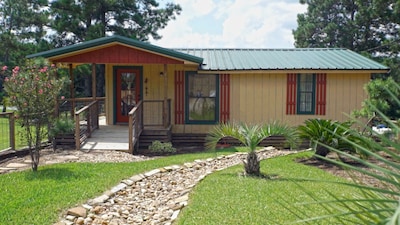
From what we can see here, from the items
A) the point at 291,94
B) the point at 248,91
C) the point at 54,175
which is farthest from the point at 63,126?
the point at 291,94

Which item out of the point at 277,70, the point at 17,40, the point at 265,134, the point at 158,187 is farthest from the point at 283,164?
the point at 17,40

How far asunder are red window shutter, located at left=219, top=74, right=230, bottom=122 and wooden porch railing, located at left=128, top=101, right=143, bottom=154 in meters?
2.74

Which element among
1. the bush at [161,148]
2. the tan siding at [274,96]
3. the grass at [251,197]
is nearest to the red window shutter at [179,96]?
the tan siding at [274,96]

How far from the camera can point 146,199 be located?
6.05 metres

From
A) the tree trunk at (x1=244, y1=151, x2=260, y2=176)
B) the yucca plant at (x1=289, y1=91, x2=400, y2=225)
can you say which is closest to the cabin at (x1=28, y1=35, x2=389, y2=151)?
the tree trunk at (x1=244, y1=151, x2=260, y2=176)

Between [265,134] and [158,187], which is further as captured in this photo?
[265,134]

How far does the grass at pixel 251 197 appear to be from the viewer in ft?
15.5

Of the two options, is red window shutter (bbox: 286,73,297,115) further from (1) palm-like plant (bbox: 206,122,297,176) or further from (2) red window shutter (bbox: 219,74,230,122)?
(1) palm-like plant (bbox: 206,122,297,176)

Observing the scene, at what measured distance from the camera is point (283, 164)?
874 cm

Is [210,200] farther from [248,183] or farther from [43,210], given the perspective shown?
[43,210]

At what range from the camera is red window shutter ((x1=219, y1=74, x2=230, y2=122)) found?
12500mm

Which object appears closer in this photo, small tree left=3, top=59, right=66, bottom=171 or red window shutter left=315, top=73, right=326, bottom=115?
small tree left=3, top=59, right=66, bottom=171

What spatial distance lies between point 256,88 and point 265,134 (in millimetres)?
4891

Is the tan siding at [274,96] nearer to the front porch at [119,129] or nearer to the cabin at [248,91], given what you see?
the cabin at [248,91]
